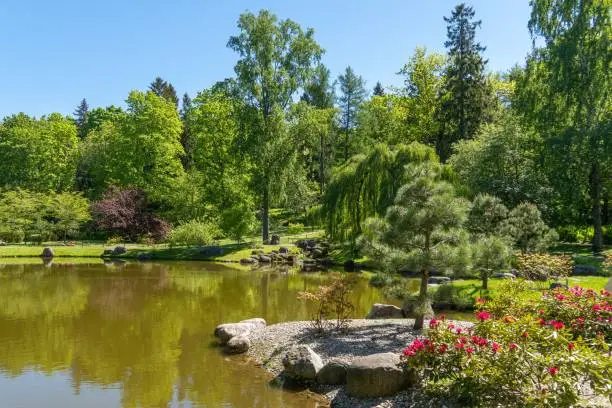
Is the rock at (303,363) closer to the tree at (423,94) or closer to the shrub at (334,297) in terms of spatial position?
the shrub at (334,297)

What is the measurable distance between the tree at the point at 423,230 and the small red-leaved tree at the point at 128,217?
97.9 feet

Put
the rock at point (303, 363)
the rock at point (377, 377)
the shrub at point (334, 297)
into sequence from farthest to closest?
the shrub at point (334, 297) < the rock at point (303, 363) < the rock at point (377, 377)

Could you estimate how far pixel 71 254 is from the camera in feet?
115

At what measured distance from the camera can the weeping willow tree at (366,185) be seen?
25562 millimetres

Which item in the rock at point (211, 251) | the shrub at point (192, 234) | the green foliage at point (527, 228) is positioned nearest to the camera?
the green foliage at point (527, 228)

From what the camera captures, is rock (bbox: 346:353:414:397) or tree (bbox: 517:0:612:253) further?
tree (bbox: 517:0:612:253)

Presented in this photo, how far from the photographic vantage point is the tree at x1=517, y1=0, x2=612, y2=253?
25.1 meters

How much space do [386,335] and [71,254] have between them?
29262 mm

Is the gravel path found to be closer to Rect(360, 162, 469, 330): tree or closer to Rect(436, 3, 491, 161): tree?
Rect(360, 162, 469, 330): tree

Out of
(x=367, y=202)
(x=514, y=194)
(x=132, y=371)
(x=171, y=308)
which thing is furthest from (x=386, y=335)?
(x=514, y=194)

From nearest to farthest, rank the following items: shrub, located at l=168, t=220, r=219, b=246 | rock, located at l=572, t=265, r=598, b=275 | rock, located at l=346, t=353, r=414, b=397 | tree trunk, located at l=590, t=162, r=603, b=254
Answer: rock, located at l=346, t=353, r=414, b=397 < rock, located at l=572, t=265, r=598, b=275 < tree trunk, located at l=590, t=162, r=603, b=254 < shrub, located at l=168, t=220, r=219, b=246

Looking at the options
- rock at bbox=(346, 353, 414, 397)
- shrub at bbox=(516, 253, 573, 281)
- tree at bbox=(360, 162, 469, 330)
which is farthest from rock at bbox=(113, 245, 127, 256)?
rock at bbox=(346, 353, 414, 397)

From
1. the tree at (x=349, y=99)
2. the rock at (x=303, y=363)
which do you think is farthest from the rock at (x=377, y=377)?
the tree at (x=349, y=99)

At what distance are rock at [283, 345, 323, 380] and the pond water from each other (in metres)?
0.44
